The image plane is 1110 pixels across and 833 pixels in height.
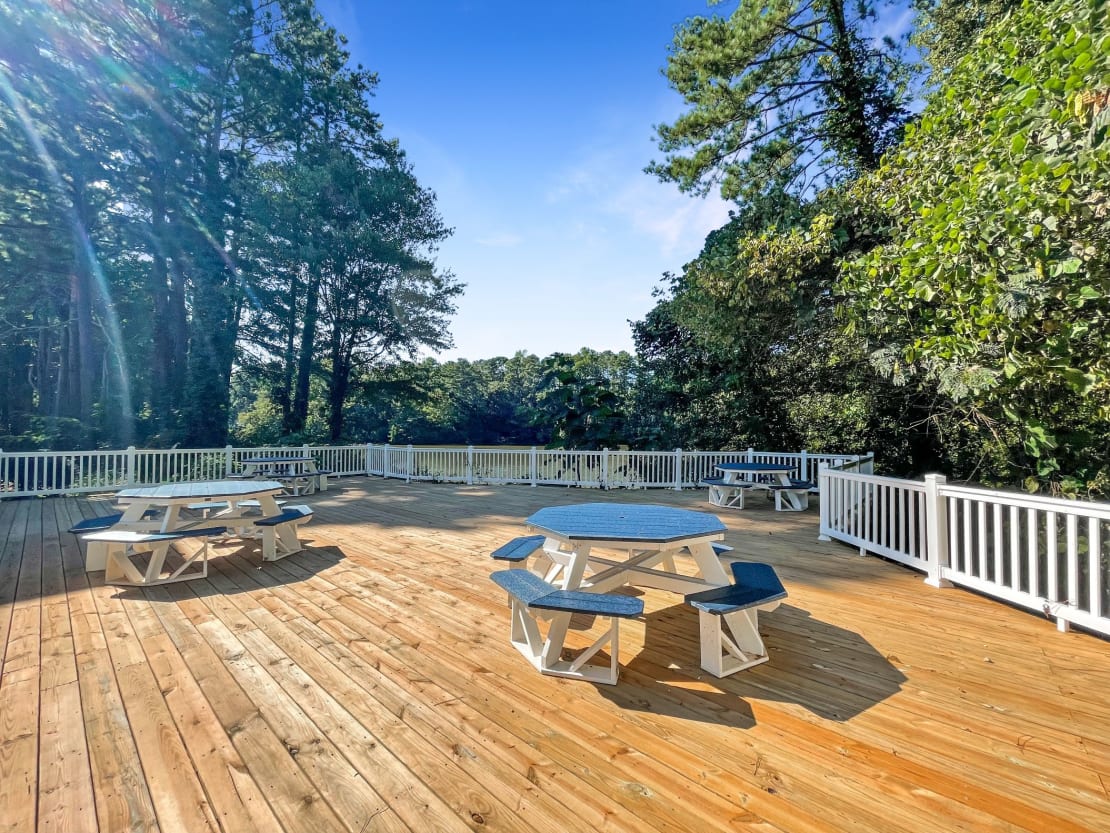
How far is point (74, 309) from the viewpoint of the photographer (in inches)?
500

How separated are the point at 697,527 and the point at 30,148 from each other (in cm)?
1726

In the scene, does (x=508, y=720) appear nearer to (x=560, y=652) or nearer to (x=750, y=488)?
(x=560, y=652)

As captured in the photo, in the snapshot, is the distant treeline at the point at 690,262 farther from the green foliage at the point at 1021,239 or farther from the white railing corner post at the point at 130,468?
the white railing corner post at the point at 130,468

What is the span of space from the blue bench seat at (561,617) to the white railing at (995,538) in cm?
267

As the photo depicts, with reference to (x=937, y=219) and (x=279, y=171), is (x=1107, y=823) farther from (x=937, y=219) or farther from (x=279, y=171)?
(x=279, y=171)

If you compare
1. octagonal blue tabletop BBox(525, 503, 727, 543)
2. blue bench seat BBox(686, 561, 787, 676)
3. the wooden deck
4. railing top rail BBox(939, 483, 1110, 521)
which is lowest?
the wooden deck

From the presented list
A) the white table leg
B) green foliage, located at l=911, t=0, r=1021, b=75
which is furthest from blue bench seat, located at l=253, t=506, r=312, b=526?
green foliage, located at l=911, t=0, r=1021, b=75

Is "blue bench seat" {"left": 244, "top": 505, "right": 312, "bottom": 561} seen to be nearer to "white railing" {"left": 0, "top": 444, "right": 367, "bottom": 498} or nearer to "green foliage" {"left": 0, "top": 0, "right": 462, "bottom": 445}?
"white railing" {"left": 0, "top": 444, "right": 367, "bottom": 498}

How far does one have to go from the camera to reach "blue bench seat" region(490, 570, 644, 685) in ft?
6.67

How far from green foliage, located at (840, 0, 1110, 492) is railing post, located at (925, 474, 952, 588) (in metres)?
0.76

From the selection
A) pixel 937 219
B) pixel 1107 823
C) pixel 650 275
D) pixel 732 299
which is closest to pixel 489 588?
pixel 1107 823

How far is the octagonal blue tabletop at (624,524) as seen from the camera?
96.0 inches

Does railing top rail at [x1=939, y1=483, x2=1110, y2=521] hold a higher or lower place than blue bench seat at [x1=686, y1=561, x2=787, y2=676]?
higher

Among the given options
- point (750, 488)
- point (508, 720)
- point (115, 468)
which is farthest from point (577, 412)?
point (508, 720)
